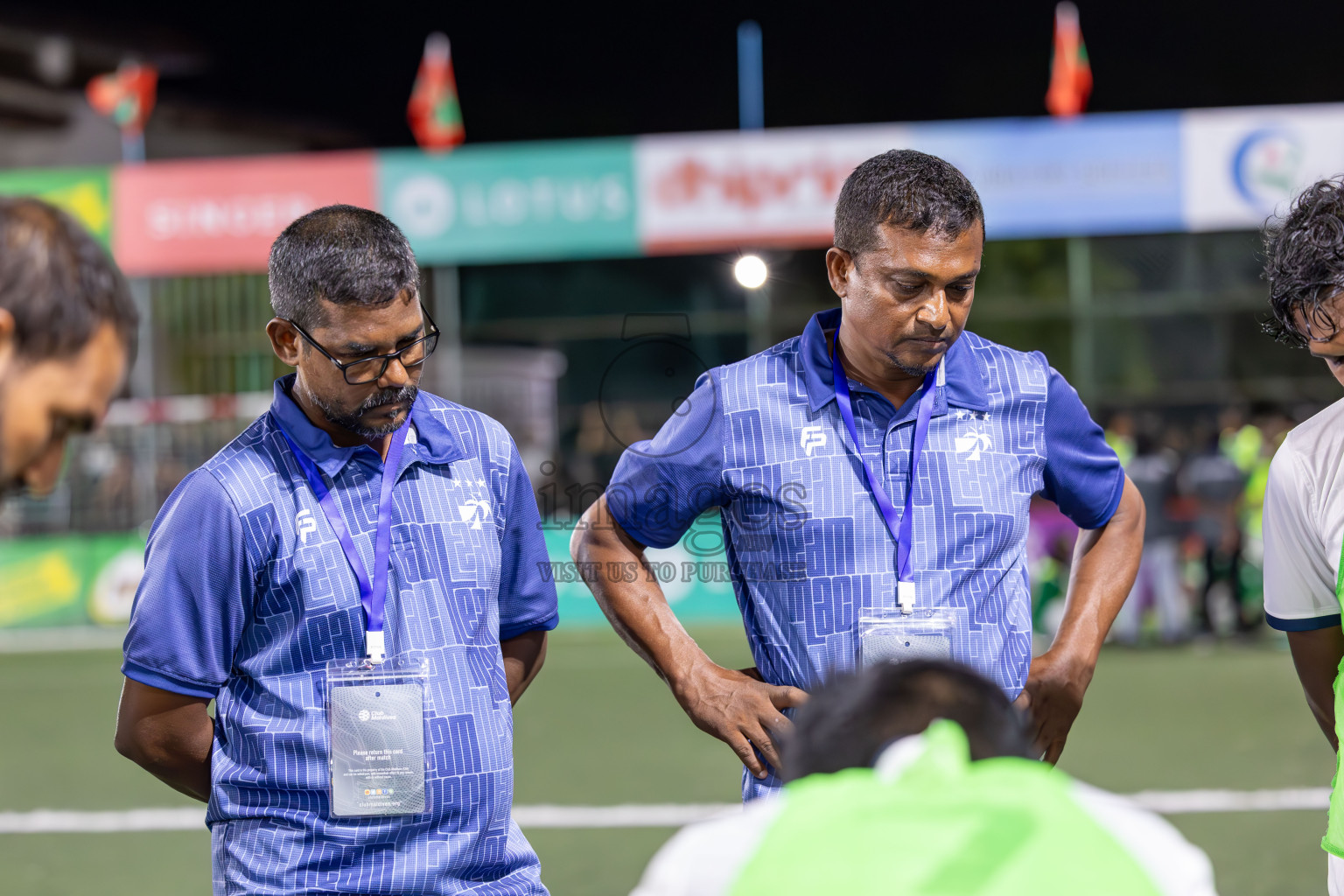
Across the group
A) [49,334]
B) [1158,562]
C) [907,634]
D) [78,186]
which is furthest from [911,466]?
[78,186]

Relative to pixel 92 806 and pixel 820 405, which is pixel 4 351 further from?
pixel 92 806

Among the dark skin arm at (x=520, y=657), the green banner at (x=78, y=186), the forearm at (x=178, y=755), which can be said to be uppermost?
the green banner at (x=78, y=186)

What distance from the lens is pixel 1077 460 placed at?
263 centimetres

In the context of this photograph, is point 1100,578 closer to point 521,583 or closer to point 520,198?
point 521,583

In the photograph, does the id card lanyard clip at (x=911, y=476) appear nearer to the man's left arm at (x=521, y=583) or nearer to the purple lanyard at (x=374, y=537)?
the man's left arm at (x=521, y=583)

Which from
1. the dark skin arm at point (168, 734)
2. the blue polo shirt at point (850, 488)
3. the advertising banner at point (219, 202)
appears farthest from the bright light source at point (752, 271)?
the advertising banner at point (219, 202)

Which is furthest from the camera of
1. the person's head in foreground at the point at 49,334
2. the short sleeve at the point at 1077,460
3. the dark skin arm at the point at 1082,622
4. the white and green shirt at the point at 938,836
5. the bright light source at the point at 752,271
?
the bright light source at the point at 752,271

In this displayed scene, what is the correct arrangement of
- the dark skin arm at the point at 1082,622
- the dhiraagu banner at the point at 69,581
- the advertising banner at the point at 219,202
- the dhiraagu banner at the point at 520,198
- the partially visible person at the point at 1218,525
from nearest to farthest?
the dark skin arm at the point at 1082,622 < the partially visible person at the point at 1218,525 < the dhiraagu banner at the point at 520,198 < the dhiraagu banner at the point at 69,581 < the advertising banner at the point at 219,202

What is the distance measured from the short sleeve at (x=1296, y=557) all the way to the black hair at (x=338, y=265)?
1702 millimetres

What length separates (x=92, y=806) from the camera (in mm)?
6695

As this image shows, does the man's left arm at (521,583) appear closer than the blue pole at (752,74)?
Yes

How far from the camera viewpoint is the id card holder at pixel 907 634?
2.34 m

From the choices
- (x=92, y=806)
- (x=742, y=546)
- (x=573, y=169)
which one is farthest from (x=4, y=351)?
(x=573, y=169)

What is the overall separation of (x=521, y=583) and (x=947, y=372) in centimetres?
97
